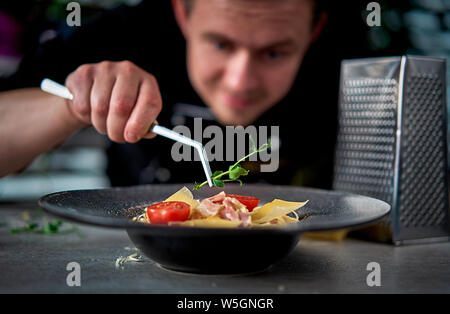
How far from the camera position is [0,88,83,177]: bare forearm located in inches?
66.6

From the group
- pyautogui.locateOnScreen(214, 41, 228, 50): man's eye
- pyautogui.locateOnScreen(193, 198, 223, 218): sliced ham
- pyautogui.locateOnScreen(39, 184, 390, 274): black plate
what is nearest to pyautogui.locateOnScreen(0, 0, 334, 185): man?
pyautogui.locateOnScreen(214, 41, 228, 50): man's eye

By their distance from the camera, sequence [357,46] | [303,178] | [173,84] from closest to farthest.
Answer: [303,178]
[173,84]
[357,46]

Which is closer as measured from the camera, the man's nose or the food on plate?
the food on plate

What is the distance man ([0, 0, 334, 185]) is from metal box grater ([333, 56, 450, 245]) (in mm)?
495

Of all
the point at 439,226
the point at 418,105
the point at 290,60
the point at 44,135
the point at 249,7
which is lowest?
the point at 439,226

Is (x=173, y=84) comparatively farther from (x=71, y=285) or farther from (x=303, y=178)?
(x=71, y=285)

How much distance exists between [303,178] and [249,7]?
2.71 ft

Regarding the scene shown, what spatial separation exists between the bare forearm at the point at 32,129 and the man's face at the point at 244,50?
2.62 feet

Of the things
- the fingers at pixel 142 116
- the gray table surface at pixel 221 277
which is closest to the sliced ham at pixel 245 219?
the gray table surface at pixel 221 277

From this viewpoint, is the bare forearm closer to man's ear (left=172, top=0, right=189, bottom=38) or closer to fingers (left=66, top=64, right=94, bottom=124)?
fingers (left=66, top=64, right=94, bottom=124)

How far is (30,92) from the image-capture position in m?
1.92

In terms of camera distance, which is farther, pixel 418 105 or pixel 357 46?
pixel 357 46

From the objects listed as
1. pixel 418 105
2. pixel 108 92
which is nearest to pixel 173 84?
pixel 108 92
